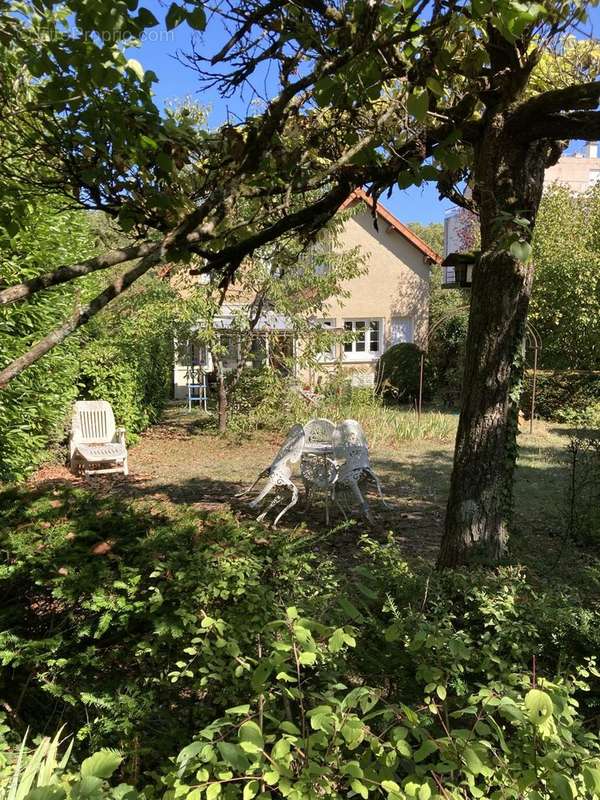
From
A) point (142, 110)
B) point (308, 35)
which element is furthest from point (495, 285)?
point (142, 110)

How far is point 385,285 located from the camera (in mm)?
21250

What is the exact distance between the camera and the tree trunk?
3959 millimetres

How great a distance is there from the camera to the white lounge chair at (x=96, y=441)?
29.2 feet

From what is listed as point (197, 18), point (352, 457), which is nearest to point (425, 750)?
point (197, 18)

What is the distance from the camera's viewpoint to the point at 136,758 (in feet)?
6.98

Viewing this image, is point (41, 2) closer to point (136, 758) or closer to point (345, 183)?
point (345, 183)

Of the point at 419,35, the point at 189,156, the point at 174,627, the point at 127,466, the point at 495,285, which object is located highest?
the point at 419,35

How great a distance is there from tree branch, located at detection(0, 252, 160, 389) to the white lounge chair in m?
6.86

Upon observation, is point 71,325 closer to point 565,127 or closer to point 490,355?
point 490,355

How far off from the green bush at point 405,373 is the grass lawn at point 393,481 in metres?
3.34

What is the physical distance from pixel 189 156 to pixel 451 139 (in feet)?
4.89

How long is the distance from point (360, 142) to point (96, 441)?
734cm

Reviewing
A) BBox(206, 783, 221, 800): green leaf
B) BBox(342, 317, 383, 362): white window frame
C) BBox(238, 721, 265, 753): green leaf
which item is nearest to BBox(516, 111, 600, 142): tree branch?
BBox(238, 721, 265, 753): green leaf

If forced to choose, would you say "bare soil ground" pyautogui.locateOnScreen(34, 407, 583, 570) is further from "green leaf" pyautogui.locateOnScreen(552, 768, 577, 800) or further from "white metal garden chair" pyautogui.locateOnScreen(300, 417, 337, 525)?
"green leaf" pyautogui.locateOnScreen(552, 768, 577, 800)
